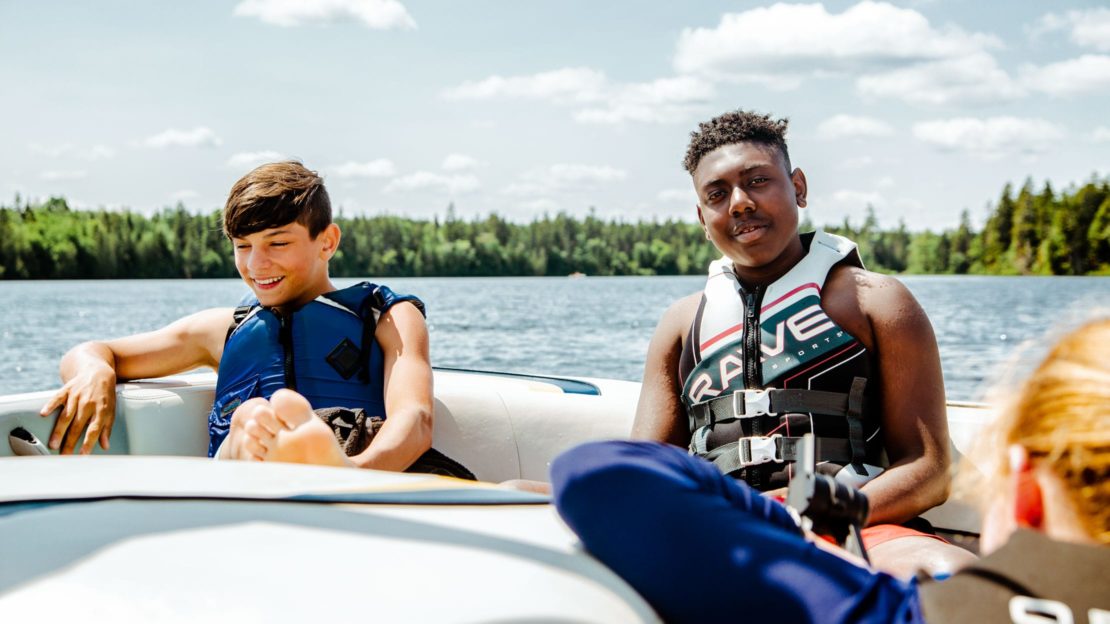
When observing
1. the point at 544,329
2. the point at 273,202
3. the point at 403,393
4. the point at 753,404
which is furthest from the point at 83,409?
the point at 544,329

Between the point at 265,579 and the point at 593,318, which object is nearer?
the point at 265,579

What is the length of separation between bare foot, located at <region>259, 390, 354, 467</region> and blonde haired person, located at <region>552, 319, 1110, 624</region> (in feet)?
1.68

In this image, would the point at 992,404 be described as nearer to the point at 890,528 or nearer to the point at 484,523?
the point at 484,523

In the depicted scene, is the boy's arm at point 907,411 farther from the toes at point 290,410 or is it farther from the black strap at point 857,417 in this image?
the toes at point 290,410

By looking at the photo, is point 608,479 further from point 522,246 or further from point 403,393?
point 522,246

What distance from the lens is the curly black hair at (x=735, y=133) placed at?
2.23 metres

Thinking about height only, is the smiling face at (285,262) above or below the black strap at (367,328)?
above

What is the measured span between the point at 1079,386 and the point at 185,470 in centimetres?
102

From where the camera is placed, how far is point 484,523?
111cm

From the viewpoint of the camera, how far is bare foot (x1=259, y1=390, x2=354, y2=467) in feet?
4.87

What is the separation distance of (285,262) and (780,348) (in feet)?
4.04

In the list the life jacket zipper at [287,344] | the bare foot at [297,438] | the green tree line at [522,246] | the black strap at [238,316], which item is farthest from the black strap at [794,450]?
the green tree line at [522,246]

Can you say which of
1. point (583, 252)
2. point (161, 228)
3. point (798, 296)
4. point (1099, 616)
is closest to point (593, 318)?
point (798, 296)

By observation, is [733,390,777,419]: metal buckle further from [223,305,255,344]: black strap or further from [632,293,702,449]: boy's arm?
[223,305,255,344]: black strap
